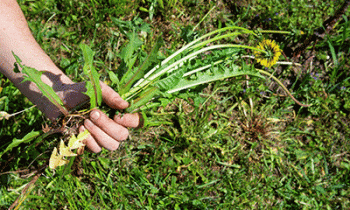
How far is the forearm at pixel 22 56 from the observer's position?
183 centimetres

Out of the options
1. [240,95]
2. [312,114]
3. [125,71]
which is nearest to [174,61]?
[125,71]

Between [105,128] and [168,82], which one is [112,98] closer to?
[105,128]

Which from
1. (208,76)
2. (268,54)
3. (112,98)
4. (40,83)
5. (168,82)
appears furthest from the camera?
(268,54)

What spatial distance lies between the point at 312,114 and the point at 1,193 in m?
2.91

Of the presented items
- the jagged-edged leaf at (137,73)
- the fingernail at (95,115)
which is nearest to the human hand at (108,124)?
the fingernail at (95,115)

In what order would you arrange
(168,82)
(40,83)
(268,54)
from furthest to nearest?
(268,54)
(168,82)
(40,83)

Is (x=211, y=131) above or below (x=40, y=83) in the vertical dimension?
below

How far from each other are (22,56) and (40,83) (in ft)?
1.24

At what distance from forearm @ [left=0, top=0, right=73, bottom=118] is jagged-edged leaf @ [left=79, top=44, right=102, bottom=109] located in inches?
13.0

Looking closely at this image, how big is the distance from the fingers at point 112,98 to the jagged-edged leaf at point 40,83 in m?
0.25

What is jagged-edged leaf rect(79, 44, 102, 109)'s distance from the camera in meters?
1.51

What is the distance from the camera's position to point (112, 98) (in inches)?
66.4

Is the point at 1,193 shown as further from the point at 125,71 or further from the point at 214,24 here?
the point at 214,24

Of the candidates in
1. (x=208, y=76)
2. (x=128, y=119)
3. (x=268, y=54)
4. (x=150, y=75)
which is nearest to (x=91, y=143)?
(x=128, y=119)
